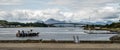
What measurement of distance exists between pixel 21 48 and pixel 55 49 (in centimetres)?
197

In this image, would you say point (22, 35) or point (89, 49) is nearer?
point (89, 49)

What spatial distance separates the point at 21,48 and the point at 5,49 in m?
0.90

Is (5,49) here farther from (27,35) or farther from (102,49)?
(27,35)

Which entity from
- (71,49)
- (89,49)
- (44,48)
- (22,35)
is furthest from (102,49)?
(22,35)

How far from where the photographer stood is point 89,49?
1622cm

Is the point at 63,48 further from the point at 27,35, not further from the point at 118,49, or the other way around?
the point at 27,35

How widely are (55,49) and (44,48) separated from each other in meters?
0.72

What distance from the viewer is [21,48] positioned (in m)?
16.5

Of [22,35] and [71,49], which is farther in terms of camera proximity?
[22,35]

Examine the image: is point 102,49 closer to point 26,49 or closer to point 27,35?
point 26,49

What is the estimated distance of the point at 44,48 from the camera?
16516 millimetres

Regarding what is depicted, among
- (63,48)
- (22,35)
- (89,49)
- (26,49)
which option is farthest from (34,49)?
(22,35)

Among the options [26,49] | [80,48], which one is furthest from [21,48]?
[80,48]

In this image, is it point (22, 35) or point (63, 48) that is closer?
point (63, 48)
